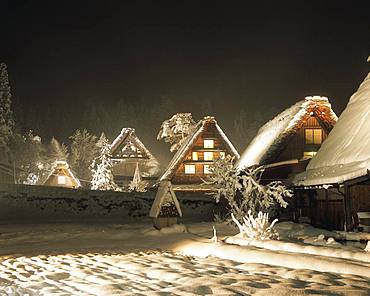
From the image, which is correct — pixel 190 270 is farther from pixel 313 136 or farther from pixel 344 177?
pixel 313 136

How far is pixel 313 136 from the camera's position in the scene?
27375mm

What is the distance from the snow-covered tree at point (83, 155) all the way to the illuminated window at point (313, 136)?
38.0m

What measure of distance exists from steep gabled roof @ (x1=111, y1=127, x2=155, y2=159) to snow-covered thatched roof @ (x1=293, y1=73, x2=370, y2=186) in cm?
3147

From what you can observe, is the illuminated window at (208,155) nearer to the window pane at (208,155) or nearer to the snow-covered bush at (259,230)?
the window pane at (208,155)

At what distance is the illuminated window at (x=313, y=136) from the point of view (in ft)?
89.7

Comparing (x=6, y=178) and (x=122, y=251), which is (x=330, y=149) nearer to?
(x=122, y=251)

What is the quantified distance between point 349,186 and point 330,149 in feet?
11.1

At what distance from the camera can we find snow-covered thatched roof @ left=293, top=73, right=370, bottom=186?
51.4 feet

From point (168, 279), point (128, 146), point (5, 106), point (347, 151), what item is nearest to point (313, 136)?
point (347, 151)

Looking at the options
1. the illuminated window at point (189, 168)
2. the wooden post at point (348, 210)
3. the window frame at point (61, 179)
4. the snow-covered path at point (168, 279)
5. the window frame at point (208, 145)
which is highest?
the window frame at point (208, 145)

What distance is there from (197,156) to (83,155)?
30.9 meters

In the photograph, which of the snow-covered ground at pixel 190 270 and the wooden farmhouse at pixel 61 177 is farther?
the wooden farmhouse at pixel 61 177

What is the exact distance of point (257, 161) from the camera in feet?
86.9

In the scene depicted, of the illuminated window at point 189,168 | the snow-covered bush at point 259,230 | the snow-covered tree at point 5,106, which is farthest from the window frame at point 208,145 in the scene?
the snow-covered bush at point 259,230
